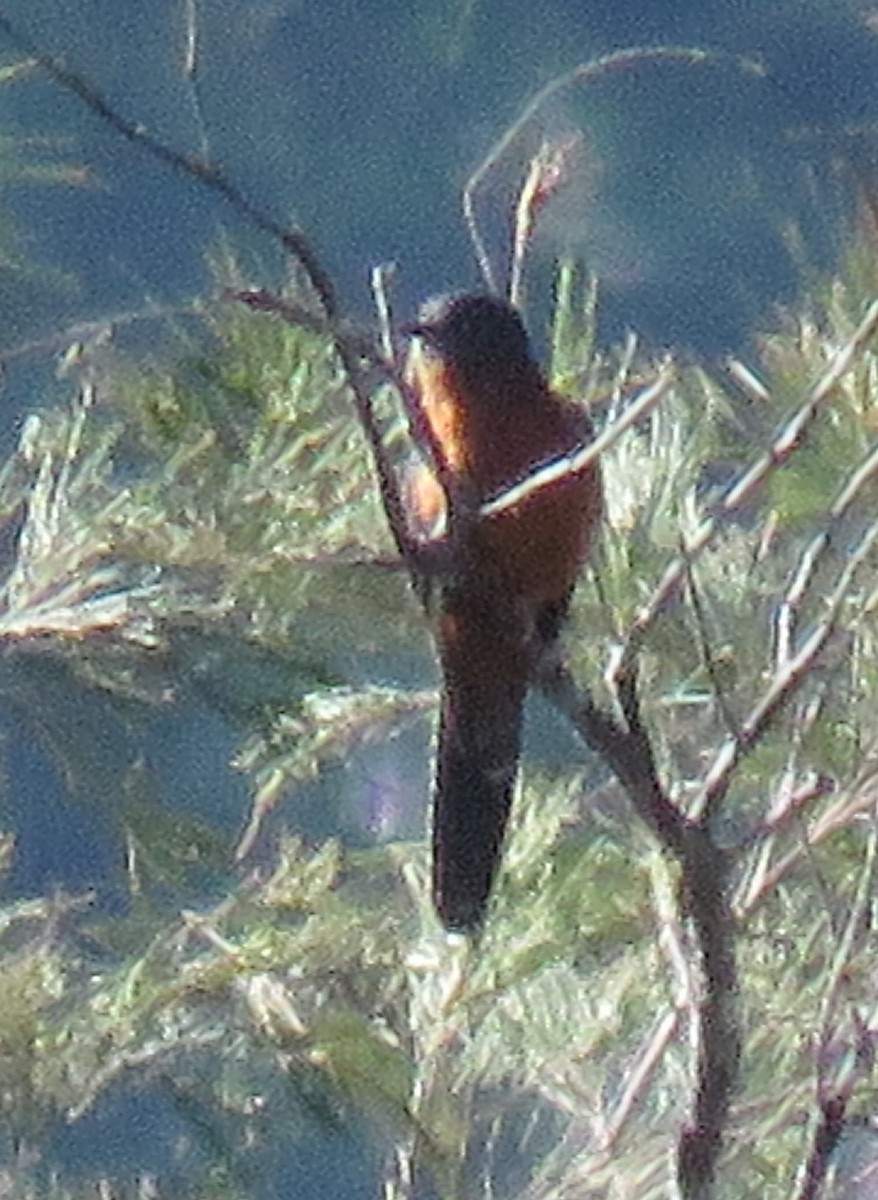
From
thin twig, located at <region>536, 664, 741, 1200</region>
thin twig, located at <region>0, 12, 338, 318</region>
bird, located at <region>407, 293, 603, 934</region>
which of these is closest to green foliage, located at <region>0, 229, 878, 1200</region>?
bird, located at <region>407, 293, 603, 934</region>

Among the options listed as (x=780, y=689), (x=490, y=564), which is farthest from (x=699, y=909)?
(x=490, y=564)

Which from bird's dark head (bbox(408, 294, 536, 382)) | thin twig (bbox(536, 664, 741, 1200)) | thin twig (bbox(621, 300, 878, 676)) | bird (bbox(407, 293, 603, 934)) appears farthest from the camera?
bird's dark head (bbox(408, 294, 536, 382))

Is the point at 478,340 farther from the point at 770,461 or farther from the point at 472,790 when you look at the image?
the point at 770,461

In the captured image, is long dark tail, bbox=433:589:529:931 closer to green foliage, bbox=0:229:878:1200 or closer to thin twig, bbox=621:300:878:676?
green foliage, bbox=0:229:878:1200

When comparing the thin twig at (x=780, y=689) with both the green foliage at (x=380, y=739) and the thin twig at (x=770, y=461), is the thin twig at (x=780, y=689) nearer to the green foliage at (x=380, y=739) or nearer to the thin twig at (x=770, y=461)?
the thin twig at (x=770, y=461)

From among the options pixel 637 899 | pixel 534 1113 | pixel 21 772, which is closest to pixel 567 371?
pixel 637 899

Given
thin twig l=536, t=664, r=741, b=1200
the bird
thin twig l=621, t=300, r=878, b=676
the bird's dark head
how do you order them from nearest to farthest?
thin twig l=621, t=300, r=878, b=676 < thin twig l=536, t=664, r=741, b=1200 < the bird < the bird's dark head

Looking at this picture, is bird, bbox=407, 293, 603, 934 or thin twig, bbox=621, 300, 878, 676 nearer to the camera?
thin twig, bbox=621, 300, 878, 676

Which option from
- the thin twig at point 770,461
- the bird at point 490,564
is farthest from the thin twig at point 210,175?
the bird at point 490,564

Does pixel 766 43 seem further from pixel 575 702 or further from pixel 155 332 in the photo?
pixel 575 702
